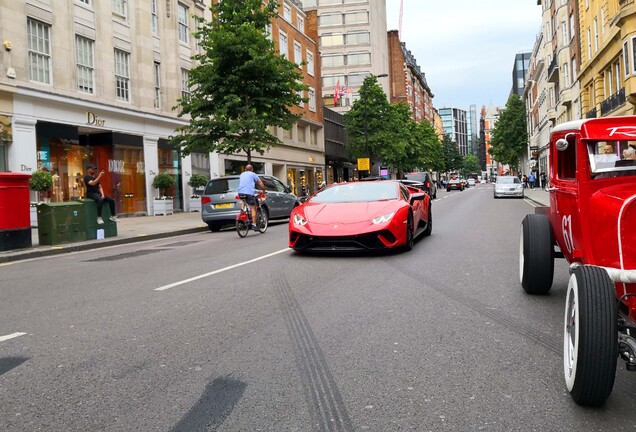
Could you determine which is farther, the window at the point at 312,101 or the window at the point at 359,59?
the window at the point at 359,59

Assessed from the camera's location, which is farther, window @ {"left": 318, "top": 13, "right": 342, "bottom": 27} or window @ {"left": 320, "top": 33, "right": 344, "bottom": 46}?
window @ {"left": 320, "top": 33, "right": 344, "bottom": 46}

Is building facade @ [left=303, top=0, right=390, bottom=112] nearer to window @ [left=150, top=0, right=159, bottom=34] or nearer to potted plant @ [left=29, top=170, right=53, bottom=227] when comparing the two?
window @ [left=150, top=0, right=159, bottom=34]

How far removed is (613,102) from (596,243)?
96.2 feet

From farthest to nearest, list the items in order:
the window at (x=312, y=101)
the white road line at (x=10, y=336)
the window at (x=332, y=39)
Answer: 1. the window at (x=332, y=39)
2. the window at (x=312, y=101)
3. the white road line at (x=10, y=336)

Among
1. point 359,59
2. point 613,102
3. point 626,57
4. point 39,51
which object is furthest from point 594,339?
point 359,59

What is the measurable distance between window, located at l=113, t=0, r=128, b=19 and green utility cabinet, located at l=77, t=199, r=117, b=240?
1323 cm

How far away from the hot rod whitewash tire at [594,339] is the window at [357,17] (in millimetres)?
74039

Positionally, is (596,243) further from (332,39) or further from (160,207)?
(332,39)

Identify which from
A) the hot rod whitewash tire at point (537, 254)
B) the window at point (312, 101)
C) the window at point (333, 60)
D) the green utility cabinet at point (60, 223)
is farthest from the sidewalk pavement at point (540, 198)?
the window at point (333, 60)

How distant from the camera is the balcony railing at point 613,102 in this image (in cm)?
2655

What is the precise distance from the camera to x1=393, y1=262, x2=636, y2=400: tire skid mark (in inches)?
123

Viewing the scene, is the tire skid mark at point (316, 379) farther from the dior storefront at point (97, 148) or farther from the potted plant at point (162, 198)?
the potted plant at point (162, 198)

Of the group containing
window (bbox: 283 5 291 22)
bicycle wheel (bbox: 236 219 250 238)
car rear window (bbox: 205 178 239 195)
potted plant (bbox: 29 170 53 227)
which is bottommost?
bicycle wheel (bbox: 236 219 250 238)

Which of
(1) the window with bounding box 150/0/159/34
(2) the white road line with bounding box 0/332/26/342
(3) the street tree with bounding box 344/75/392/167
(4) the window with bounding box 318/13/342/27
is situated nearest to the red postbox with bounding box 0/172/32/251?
(2) the white road line with bounding box 0/332/26/342
